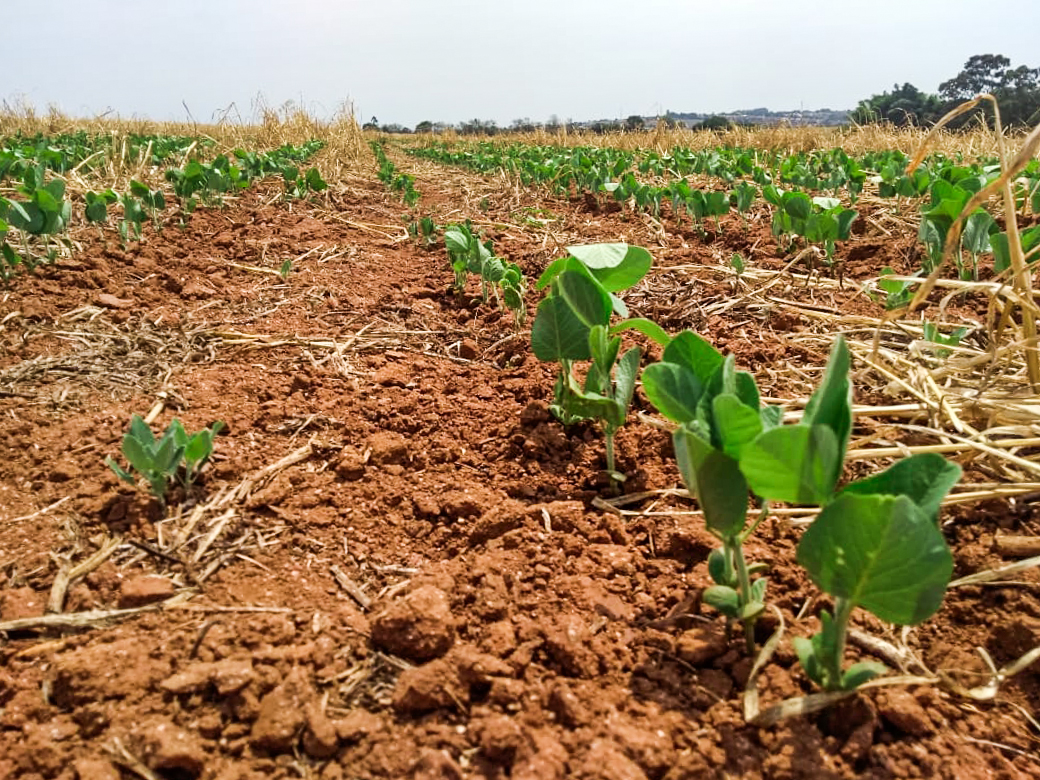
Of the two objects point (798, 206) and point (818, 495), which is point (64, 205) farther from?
point (818, 495)

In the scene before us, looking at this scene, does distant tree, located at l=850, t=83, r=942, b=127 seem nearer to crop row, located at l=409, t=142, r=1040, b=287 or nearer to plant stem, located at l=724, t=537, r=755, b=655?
crop row, located at l=409, t=142, r=1040, b=287

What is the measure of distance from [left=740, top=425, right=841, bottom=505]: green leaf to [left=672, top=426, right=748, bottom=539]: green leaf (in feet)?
0.11

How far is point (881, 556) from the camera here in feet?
2.76

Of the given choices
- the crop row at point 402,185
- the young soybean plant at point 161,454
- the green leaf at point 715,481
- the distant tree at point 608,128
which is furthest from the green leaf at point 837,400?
the distant tree at point 608,128

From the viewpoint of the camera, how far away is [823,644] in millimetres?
948

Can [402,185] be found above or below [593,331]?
above

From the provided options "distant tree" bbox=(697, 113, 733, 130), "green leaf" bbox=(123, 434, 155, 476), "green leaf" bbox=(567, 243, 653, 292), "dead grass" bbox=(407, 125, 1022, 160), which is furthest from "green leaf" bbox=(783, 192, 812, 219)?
"distant tree" bbox=(697, 113, 733, 130)

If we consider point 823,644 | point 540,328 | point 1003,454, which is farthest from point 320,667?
point 1003,454

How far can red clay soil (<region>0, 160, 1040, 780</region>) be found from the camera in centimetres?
96

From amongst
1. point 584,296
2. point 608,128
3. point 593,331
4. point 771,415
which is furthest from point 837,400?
point 608,128

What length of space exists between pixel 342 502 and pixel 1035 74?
1797 inches

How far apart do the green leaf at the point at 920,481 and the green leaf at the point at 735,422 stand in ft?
0.46

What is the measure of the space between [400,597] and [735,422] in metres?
0.71

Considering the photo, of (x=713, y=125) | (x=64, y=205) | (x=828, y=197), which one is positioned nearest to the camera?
(x=64, y=205)
